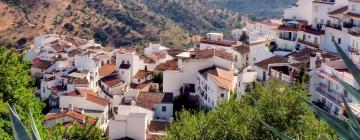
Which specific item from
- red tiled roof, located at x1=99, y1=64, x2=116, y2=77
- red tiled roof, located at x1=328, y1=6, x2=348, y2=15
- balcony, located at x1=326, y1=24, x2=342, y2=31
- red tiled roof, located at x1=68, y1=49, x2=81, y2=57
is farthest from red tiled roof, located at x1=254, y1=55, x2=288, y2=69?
red tiled roof, located at x1=68, y1=49, x2=81, y2=57

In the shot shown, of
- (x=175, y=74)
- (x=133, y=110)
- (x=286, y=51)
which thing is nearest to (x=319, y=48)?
(x=286, y=51)

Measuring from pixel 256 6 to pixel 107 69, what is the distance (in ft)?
302

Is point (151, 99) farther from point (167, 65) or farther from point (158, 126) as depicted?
point (167, 65)

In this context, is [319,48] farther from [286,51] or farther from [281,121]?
[281,121]

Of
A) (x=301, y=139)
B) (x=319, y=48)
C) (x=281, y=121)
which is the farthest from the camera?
(x=319, y=48)

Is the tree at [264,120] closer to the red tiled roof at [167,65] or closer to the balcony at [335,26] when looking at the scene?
the balcony at [335,26]

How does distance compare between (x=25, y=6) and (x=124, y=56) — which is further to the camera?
(x=25, y=6)

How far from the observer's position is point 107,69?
44438 mm

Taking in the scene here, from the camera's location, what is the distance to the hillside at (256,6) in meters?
A: 124

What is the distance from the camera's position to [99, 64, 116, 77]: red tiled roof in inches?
1717

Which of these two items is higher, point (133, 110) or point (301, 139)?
point (301, 139)

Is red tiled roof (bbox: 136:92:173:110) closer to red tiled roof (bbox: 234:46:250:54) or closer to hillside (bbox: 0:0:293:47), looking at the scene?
red tiled roof (bbox: 234:46:250:54)

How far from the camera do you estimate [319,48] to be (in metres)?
35.7

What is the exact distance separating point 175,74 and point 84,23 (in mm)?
45478
